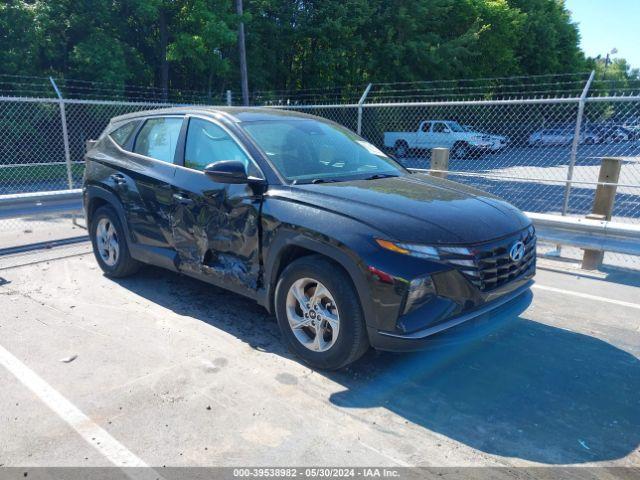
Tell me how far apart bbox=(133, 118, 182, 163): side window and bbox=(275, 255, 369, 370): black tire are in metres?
1.86

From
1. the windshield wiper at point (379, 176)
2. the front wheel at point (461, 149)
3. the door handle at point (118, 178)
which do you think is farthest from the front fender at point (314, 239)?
the front wheel at point (461, 149)

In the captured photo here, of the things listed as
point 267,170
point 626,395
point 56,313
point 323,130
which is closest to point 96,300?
point 56,313

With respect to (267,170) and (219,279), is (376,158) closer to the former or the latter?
(267,170)

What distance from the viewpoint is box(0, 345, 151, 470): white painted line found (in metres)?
2.76

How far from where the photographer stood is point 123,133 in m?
5.48

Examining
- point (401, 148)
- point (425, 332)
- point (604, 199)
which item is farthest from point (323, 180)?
point (401, 148)

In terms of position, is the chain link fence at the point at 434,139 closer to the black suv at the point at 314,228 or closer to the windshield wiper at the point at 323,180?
the black suv at the point at 314,228

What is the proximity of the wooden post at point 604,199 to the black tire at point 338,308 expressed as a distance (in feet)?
13.6

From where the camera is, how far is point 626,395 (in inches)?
134

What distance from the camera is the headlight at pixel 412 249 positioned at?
10.3ft

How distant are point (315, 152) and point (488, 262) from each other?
69.7 inches

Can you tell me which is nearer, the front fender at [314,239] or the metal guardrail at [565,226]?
the front fender at [314,239]

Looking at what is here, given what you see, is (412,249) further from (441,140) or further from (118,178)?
(441,140)

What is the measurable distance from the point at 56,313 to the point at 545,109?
108 feet
